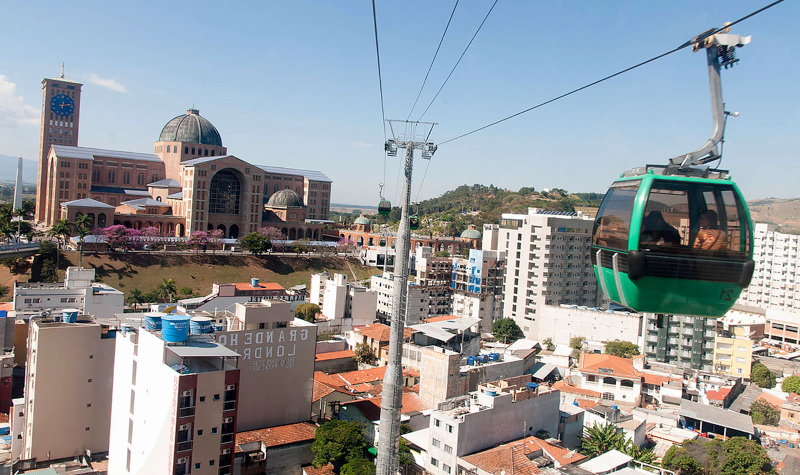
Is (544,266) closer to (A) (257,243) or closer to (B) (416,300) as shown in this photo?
(B) (416,300)

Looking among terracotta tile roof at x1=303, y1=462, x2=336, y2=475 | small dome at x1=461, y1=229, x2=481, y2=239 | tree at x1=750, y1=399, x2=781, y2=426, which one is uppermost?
small dome at x1=461, y1=229, x2=481, y2=239

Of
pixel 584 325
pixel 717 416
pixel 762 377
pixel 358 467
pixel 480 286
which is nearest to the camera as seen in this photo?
pixel 358 467

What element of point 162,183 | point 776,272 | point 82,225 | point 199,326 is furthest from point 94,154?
point 776,272

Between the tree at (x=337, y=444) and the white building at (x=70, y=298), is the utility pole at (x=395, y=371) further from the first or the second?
the white building at (x=70, y=298)

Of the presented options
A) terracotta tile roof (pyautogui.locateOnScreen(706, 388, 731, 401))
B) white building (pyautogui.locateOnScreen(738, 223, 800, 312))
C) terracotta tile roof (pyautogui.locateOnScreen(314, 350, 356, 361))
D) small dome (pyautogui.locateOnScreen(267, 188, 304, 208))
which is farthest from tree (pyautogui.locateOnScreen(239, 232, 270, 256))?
white building (pyautogui.locateOnScreen(738, 223, 800, 312))

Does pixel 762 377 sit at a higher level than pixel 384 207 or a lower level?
lower

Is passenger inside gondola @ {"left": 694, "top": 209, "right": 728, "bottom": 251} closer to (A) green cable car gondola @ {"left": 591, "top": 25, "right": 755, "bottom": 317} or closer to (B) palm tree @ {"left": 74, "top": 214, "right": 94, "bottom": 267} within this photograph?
(A) green cable car gondola @ {"left": 591, "top": 25, "right": 755, "bottom": 317}

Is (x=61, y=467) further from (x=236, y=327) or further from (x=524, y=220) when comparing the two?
(x=524, y=220)
